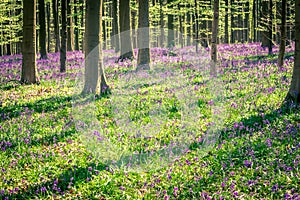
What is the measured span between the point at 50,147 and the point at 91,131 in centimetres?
128

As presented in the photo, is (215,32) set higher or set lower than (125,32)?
lower

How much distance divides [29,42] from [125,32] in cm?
887

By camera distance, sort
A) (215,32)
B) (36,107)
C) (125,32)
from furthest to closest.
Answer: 1. (125,32)
2. (215,32)
3. (36,107)

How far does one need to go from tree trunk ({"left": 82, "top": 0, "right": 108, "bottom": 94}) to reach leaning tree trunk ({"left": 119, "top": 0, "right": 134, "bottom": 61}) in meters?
9.65

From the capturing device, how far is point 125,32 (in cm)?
2373

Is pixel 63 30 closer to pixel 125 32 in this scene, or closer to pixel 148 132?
pixel 125 32

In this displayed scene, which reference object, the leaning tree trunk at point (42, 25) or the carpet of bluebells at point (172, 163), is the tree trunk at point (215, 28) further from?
the leaning tree trunk at point (42, 25)

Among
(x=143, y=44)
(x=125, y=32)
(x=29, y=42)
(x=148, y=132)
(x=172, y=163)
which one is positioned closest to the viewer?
(x=172, y=163)

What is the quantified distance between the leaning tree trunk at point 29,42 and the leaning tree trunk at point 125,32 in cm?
771

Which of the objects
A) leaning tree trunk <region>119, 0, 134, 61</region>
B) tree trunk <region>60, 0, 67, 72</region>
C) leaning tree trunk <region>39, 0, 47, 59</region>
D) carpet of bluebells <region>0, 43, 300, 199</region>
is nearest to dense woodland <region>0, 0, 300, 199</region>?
carpet of bluebells <region>0, 43, 300, 199</region>

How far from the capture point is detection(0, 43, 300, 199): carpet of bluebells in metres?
5.99

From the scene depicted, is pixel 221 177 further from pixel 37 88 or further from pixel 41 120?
pixel 37 88

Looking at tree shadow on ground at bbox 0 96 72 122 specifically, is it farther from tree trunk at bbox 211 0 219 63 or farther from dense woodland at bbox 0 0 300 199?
tree trunk at bbox 211 0 219 63

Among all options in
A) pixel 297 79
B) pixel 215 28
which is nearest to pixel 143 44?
pixel 215 28
